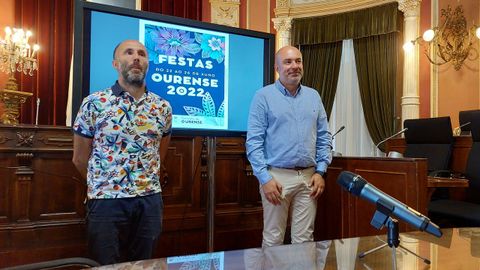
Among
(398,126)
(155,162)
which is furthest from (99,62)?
(398,126)

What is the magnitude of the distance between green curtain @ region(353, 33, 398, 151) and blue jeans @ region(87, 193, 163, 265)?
4389mm

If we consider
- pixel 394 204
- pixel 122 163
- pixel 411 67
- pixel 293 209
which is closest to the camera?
pixel 394 204

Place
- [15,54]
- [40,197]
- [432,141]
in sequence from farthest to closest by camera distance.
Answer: [15,54]
[432,141]
[40,197]

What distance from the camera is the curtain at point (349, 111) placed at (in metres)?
5.98

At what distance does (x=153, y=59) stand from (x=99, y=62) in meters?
0.28

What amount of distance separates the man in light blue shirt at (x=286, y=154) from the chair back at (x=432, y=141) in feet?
5.79

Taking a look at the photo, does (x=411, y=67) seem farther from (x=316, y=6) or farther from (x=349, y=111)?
(x=316, y=6)

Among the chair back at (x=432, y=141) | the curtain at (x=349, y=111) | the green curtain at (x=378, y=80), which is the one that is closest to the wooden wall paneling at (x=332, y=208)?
the chair back at (x=432, y=141)

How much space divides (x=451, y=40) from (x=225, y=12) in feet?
10.7

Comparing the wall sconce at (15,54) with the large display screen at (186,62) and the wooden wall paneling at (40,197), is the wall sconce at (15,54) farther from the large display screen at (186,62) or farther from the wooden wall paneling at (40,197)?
the large display screen at (186,62)

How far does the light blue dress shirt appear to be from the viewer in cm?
210

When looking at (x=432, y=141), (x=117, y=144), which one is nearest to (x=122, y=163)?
(x=117, y=144)

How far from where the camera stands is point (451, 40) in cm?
505

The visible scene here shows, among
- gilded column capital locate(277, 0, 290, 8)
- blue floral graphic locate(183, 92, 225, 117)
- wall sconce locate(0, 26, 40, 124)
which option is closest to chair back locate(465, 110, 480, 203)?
blue floral graphic locate(183, 92, 225, 117)
